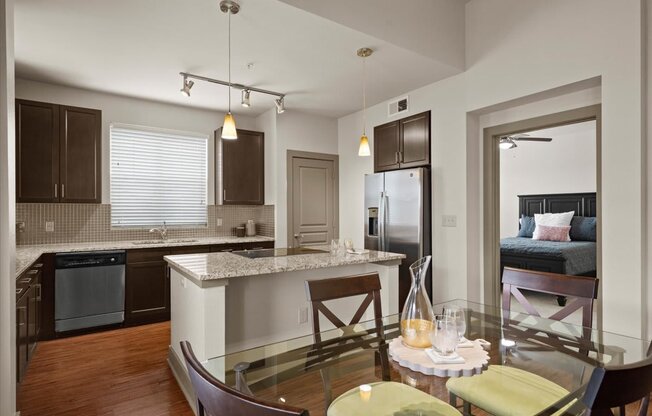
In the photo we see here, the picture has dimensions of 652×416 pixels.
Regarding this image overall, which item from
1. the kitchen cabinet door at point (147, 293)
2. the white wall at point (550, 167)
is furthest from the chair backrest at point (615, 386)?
the white wall at point (550, 167)

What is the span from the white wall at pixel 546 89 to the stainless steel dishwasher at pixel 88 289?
3377mm

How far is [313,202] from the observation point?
506 cm

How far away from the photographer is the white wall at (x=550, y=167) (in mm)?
5598

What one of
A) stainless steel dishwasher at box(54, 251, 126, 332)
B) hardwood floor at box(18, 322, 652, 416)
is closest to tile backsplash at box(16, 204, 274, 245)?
stainless steel dishwasher at box(54, 251, 126, 332)

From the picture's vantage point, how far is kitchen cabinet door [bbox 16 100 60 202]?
3.46 metres

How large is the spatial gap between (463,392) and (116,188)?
4375 millimetres

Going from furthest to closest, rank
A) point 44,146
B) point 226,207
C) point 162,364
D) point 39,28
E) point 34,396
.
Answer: point 226,207 → point 44,146 → point 162,364 → point 39,28 → point 34,396

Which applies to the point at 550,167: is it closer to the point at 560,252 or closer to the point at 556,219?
the point at 556,219

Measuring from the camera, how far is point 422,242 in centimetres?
374

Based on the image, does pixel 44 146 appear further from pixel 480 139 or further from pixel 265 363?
pixel 480 139

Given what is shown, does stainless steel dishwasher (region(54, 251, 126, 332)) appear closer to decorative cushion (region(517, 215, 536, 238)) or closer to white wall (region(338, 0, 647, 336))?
white wall (region(338, 0, 647, 336))

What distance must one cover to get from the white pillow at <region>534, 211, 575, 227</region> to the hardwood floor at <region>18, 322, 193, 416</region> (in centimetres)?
559

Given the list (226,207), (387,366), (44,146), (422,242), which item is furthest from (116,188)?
(387,366)

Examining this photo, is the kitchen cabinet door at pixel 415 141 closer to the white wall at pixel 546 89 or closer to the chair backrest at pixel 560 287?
the white wall at pixel 546 89
